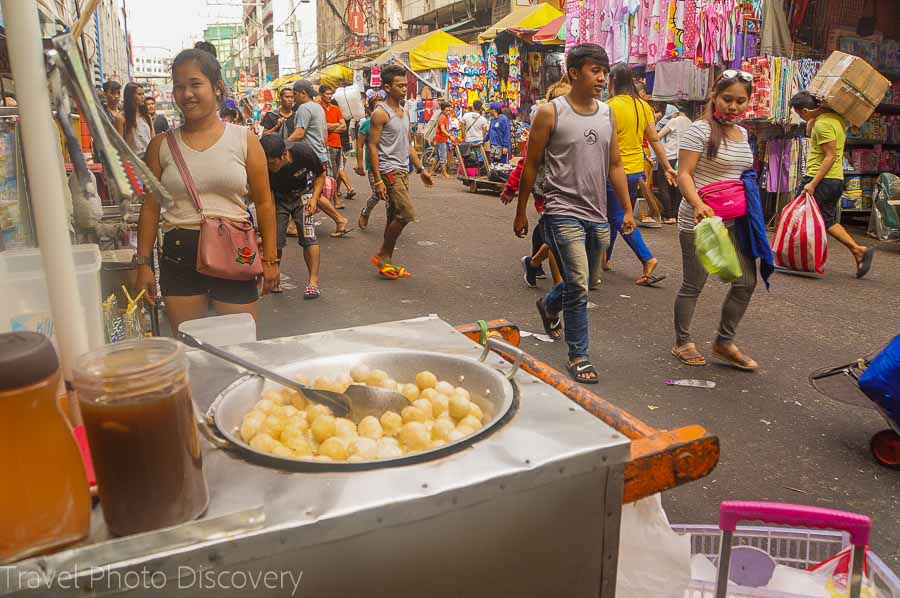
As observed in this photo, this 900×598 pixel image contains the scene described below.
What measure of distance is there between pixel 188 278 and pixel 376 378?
1.94 metres

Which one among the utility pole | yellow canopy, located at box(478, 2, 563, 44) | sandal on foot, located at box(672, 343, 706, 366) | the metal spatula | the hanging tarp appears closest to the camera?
the metal spatula

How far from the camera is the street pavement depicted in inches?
133

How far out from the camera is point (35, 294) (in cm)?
167

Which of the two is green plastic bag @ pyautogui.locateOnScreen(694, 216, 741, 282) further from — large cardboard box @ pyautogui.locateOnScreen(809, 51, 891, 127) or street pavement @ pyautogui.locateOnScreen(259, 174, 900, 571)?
large cardboard box @ pyautogui.locateOnScreen(809, 51, 891, 127)

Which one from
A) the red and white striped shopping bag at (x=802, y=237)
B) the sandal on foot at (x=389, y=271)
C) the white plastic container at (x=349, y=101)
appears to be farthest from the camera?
the white plastic container at (x=349, y=101)

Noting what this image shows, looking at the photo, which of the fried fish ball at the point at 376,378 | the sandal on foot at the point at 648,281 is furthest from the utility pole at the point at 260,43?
the fried fish ball at the point at 376,378

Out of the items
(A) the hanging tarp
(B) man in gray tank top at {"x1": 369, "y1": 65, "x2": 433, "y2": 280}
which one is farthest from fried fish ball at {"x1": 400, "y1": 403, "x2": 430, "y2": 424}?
(A) the hanging tarp

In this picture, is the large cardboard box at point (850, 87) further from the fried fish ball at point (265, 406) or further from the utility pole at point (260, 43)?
the utility pole at point (260, 43)

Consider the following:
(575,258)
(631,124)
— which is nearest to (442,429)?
(575,258)

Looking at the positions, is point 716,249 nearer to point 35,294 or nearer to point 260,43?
point 35,294

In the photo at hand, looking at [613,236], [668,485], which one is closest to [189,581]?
[668,485]

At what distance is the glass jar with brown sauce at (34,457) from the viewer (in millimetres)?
967

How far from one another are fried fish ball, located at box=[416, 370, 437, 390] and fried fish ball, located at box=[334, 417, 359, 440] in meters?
0.25

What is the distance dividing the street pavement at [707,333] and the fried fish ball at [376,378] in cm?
187
